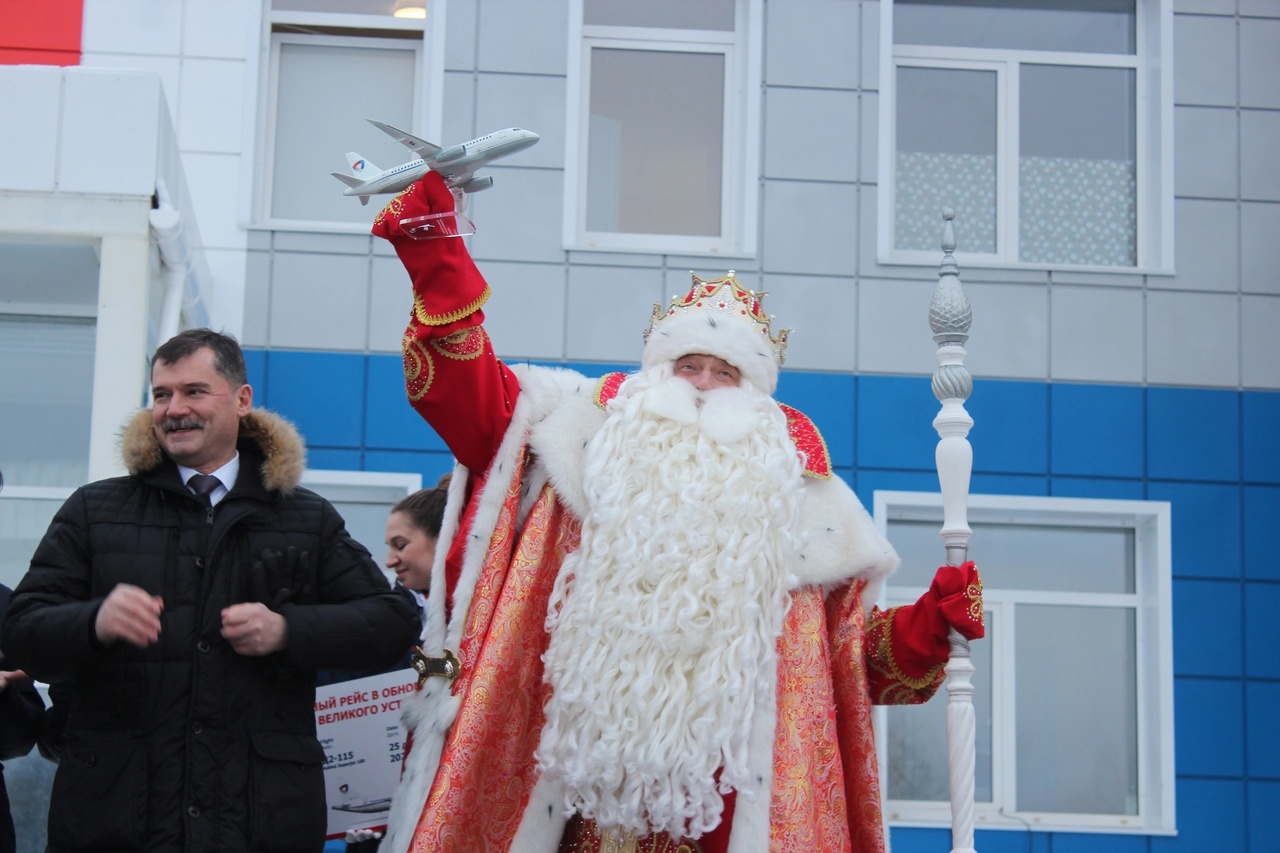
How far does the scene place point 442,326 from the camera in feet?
11.7

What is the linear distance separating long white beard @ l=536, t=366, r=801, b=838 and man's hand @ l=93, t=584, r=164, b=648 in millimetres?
980

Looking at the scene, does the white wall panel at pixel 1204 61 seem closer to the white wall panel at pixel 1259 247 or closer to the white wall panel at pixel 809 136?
the white wall panel at pixel 1259 247

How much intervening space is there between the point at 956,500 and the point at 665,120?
12.8 feet

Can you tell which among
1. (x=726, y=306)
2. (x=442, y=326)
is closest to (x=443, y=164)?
(x=442, y=326)

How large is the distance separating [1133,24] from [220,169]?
4561 mm

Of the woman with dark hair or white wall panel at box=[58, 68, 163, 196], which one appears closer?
the woman with dark hair

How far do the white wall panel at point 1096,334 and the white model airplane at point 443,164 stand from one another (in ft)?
13.0

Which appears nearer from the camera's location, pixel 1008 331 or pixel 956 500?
pixel 956 500

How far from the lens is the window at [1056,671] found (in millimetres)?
6926

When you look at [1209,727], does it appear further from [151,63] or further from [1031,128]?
[151,63]

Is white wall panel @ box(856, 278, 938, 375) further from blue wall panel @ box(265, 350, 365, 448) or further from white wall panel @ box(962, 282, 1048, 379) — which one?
blue wall panel @ box(265, 350, 365, 448)

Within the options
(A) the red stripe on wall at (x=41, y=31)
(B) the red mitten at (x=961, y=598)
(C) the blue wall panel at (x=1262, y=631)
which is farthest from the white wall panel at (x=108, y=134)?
(C) the blue wall panel at (x=1262, y=631)

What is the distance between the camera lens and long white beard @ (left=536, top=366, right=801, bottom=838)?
11.2 ft

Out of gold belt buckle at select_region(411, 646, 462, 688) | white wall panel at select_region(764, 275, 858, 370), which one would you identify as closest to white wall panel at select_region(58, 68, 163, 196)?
gold belt buckle at select_region(411, 646, 462, 688)
